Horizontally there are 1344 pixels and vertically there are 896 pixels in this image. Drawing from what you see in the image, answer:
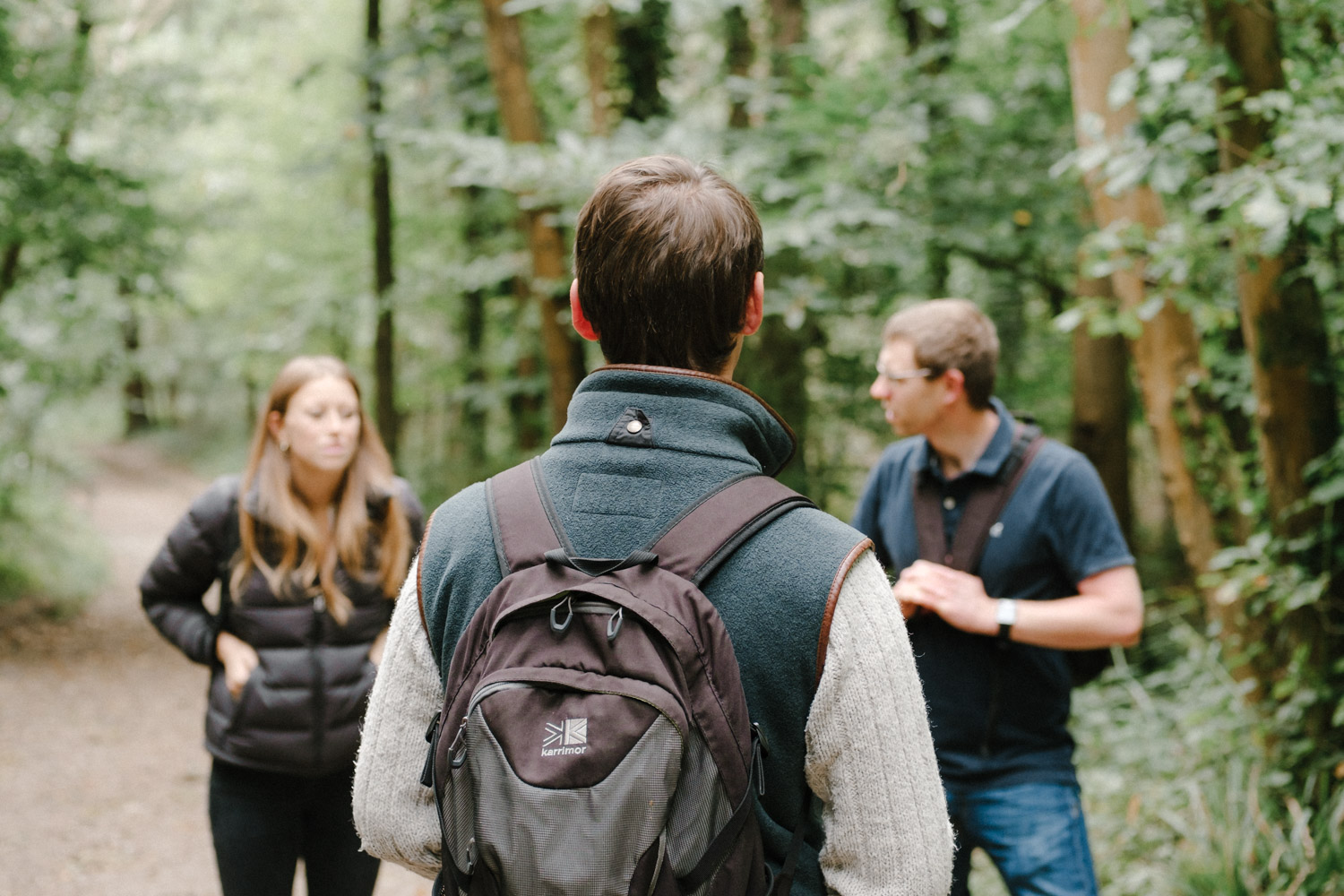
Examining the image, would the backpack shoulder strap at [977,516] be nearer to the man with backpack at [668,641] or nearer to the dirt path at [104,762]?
the man with backpack at [668,641]

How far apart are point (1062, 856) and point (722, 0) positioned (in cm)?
580

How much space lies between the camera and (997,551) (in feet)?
9.17

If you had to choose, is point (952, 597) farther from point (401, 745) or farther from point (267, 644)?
point (267, 644)

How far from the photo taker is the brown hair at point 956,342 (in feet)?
9.45

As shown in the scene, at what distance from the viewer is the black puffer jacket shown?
2.84m

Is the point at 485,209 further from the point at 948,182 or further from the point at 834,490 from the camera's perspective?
the point at 948,182

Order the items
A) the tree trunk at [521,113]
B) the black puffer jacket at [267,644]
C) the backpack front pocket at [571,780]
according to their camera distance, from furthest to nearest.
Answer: the tree trunk at [521,113] < the black puffer jacket at [267,644] < the backpack front pocket at [571,780]

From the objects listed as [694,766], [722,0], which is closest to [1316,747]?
[694,766]

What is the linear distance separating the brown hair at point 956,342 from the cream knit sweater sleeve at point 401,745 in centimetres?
183

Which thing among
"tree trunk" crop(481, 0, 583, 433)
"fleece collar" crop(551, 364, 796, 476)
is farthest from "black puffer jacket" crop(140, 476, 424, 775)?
"tree trunk" crop(481, 0, 583, 433)

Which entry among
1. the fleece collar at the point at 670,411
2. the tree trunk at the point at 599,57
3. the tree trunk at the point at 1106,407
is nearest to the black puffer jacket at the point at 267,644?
the fleece collar at the point at 670,411

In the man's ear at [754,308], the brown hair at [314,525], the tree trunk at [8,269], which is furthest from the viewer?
the tree trunk at [8,269]

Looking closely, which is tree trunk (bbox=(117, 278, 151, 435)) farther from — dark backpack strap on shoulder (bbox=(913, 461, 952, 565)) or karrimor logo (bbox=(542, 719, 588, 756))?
karrimor logo (bbox=(542, 719, 588, 756))

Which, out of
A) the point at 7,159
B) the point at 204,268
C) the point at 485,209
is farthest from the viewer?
the point at 204,268
